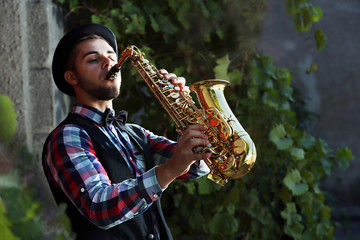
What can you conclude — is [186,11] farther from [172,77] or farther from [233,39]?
[172,77]

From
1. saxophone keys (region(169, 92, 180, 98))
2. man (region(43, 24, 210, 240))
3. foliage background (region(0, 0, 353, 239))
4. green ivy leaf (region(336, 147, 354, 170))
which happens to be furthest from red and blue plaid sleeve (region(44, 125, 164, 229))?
green ivy leaf (region(336, 147, 354, 170))

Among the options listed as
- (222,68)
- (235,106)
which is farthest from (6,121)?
(235,106)

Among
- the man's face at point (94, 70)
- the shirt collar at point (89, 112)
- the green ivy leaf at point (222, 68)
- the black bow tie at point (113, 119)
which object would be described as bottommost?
the shirt collar at point (89, 112)

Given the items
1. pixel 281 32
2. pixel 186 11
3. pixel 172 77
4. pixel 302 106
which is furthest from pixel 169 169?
pixel 281 32

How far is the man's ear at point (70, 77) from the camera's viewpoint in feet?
3.97

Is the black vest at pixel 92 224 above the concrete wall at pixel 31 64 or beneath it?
beneath

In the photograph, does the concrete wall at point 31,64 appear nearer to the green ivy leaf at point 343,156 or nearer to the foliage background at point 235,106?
the foliage background at point 235,106

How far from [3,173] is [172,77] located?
983 millimetres

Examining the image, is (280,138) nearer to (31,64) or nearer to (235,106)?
(235,106)

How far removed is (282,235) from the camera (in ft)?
7.65

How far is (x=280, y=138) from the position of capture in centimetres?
223

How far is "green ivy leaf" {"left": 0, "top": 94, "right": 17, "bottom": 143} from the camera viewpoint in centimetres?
31

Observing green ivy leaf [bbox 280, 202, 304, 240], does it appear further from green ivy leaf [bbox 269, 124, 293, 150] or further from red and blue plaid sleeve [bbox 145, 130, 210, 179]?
red and blue plaid sleeve [bbox 145, 130, 210, 179]

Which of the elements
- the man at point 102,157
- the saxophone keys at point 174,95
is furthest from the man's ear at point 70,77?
the saxophone keys at point 174,95
